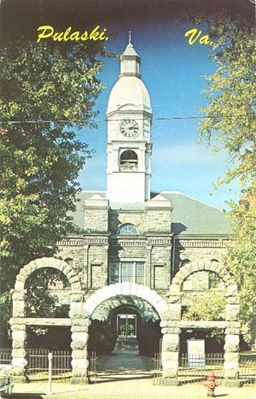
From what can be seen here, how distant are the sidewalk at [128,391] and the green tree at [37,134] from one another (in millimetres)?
2856

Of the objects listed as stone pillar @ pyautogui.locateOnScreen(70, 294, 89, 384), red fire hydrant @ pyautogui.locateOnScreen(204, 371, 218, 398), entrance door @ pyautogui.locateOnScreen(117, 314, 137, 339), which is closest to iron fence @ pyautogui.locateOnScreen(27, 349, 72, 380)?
stone pillar @ pyautogui.locateOnScreen(70, 294, 89, 384)

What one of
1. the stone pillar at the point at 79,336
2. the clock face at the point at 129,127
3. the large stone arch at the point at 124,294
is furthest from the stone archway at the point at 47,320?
the clock face at the point at 129,127

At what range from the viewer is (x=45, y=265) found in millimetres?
15906

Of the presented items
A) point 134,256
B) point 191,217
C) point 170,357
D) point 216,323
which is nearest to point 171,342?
point 170,357

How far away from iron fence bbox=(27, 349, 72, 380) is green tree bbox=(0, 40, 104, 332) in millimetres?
1677

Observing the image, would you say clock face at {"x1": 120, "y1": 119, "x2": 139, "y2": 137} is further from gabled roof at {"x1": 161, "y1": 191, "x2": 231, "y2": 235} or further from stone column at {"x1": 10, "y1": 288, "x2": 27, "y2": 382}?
stone column at {"x1": 10, "y1": 288, "x2": 27, "y2": 382}

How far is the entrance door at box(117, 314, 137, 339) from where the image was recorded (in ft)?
83.5

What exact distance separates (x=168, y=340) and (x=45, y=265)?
10.2 ft

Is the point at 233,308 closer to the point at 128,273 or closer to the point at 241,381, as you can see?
the point at 241,381

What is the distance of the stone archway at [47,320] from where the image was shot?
15.8 m

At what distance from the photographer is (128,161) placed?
22.0 metres

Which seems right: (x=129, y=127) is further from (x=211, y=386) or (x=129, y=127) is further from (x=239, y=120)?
(x=211, y=386)

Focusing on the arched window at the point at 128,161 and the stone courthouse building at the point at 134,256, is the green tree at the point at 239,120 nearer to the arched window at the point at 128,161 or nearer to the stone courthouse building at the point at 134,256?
the stone courthouse building at the point at 134,256

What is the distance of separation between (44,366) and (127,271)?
1186 centimetres
